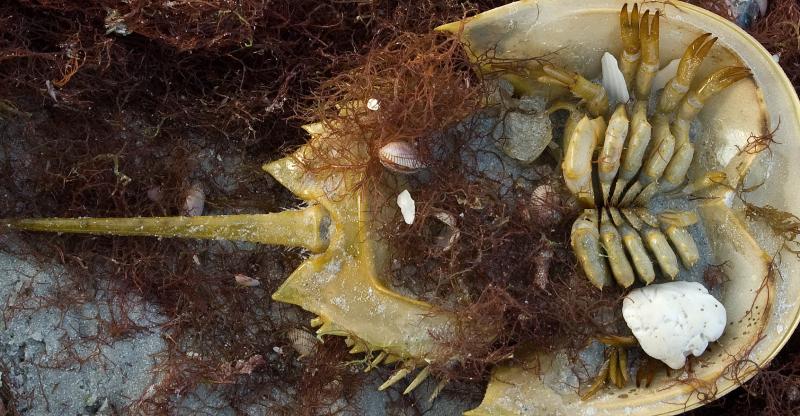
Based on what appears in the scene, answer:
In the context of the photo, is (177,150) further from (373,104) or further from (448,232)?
(448,232)

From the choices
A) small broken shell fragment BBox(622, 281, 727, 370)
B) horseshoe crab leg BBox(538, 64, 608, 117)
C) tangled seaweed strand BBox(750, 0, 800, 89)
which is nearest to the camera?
small broken shell fragment BBox(622, 281, 727, 370)

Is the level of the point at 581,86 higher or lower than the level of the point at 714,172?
higher

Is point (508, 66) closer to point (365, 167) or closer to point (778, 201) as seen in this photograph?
point (365, 167)

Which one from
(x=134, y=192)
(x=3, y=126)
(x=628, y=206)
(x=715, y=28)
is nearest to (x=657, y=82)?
(x=715, y=28)

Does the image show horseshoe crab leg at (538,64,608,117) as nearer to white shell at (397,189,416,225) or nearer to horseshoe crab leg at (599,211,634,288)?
horseshoe crab leg at (599,211,634,288)

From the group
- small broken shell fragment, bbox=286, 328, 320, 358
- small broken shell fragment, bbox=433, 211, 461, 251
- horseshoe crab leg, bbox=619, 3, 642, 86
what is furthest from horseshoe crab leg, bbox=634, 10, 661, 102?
small broken shell fragment, bbox=286, 328, 320, 358

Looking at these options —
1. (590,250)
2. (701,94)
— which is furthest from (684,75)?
(590,250)
